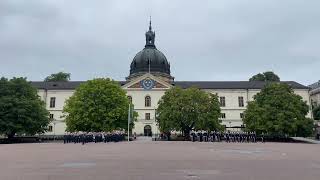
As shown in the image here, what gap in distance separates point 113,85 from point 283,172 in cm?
4857

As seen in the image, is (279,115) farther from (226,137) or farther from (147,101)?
(147,101)

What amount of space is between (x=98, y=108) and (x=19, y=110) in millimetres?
11057

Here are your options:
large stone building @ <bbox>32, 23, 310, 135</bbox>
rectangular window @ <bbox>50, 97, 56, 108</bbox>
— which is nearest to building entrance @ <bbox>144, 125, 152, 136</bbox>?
large stone building @ <bbox>32, 23, 310, 135</bbox>

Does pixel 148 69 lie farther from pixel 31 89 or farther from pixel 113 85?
pixel 31 89

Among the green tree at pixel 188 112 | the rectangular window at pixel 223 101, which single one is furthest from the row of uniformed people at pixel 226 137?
the rectangular window at pixel 223 101

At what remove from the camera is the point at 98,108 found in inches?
2306

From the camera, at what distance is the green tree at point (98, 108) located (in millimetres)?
57875

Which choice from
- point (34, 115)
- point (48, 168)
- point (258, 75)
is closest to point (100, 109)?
point (34, 115)

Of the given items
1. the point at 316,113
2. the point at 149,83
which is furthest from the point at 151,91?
the point at 316,113

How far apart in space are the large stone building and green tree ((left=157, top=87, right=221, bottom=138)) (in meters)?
21.6

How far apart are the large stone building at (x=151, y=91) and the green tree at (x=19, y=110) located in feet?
79.9

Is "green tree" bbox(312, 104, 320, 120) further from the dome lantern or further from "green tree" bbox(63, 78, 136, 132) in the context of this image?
"green tree" bbox(63, 78, 136, 132)

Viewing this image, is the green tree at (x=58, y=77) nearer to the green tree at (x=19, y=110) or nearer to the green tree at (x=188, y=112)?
the green tree at (x=19, y=110)

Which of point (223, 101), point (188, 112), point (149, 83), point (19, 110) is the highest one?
point (149, 83)
